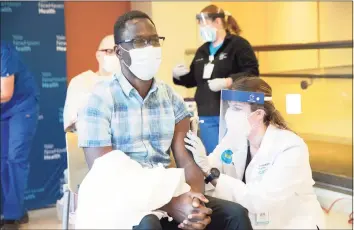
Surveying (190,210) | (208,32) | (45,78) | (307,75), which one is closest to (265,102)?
(190,210)

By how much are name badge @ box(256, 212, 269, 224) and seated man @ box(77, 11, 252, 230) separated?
1.28 feet

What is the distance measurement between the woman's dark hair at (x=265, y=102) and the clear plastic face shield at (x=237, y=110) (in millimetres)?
23

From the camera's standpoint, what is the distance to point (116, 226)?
5.60ft

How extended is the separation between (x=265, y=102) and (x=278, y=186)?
341 millimetres

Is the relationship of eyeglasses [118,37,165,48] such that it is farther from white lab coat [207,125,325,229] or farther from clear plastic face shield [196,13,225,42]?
clear plastic face shield [196,13,225,42]

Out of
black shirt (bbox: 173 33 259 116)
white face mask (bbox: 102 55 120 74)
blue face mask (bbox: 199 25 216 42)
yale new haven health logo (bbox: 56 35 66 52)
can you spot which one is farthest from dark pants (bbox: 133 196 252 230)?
yale new haven health logo (bbox: 56 35 66 52)

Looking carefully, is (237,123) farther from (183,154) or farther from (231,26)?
(231,26)

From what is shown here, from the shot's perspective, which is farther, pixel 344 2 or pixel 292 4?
pixel 292 4

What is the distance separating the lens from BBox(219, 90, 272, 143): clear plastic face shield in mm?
2291

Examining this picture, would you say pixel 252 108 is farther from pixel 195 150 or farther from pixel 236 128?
pixel 195 150

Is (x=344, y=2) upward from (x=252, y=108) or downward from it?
upward

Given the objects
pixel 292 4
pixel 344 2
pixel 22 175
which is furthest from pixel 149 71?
pixel 292 4

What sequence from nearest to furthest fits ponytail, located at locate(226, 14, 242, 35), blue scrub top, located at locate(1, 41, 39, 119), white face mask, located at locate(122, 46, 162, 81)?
white face mask, located at locate(122, 46, 162, 81) → ponytail, located at locate(226, 14, 242, 35) → blue scrub top, located at locate(1, 41, 39, 119)

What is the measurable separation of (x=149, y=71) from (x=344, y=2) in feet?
10.5
